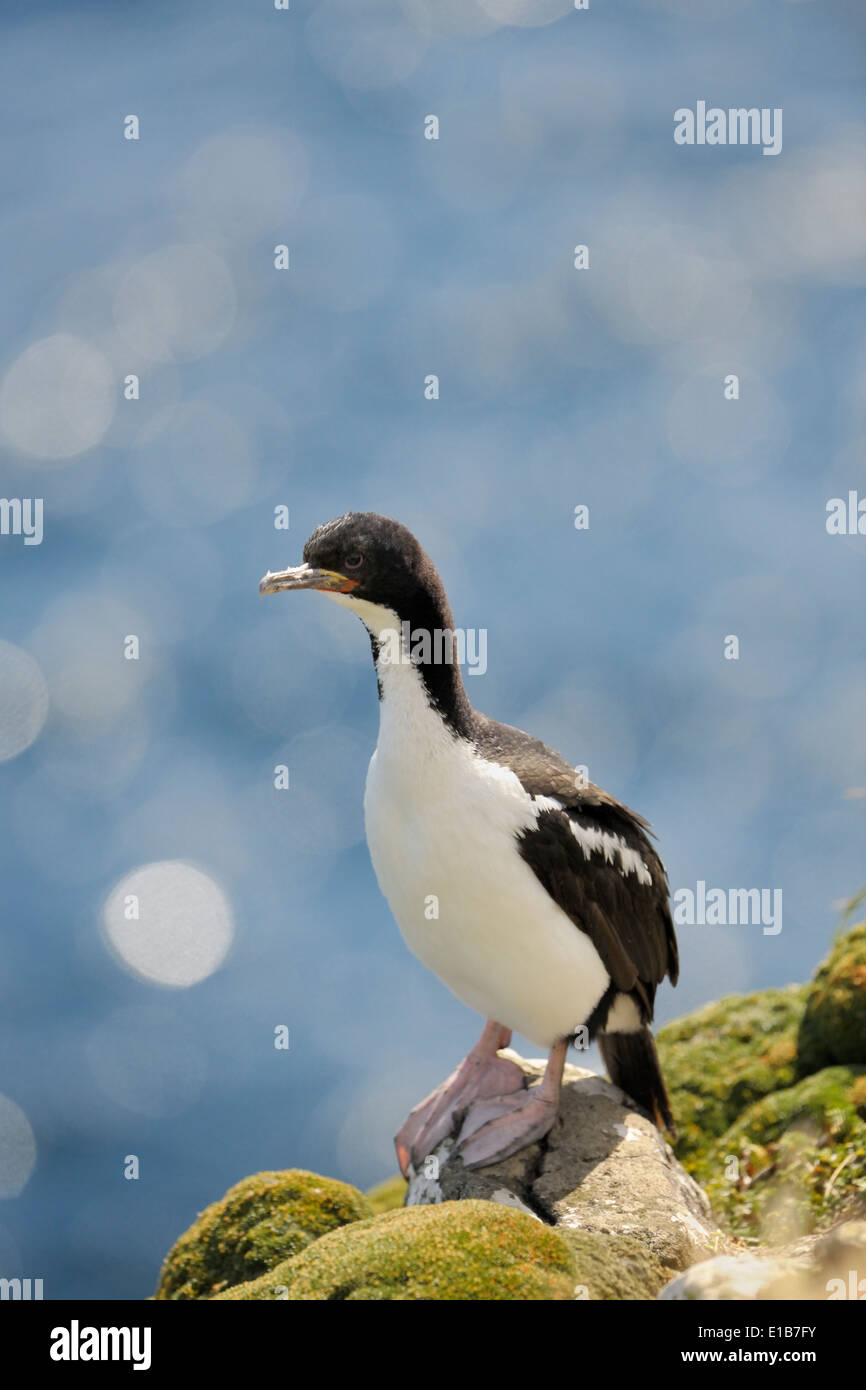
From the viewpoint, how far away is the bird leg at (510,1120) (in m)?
6.39

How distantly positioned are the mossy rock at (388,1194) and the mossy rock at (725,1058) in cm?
184

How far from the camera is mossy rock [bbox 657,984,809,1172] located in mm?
8266

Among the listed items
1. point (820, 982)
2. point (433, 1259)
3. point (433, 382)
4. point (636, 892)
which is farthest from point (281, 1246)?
point (433, 382)

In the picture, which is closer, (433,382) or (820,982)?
(820,982)

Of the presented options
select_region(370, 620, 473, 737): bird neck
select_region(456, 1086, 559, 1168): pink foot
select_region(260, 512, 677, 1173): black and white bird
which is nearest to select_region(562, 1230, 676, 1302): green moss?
select_region(456, 1086, 559, 1168): pink foot

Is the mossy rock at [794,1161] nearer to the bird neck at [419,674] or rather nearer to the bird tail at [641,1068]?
the bird tail at [641,1068]

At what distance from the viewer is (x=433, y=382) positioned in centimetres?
936

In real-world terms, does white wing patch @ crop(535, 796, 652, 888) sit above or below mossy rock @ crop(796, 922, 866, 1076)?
above

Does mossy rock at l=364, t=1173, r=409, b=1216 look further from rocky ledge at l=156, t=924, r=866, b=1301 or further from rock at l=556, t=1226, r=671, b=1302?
rock at l=556, t=1226, r=671, b=1302

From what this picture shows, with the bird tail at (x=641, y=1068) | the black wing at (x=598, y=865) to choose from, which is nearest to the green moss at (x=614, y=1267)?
the bird tail at (x=641, y=1068)

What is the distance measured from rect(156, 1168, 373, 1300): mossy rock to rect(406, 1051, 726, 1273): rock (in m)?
0.41

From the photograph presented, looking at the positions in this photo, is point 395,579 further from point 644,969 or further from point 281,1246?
point 281,1246

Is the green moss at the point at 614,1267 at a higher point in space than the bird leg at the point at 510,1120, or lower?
lower
